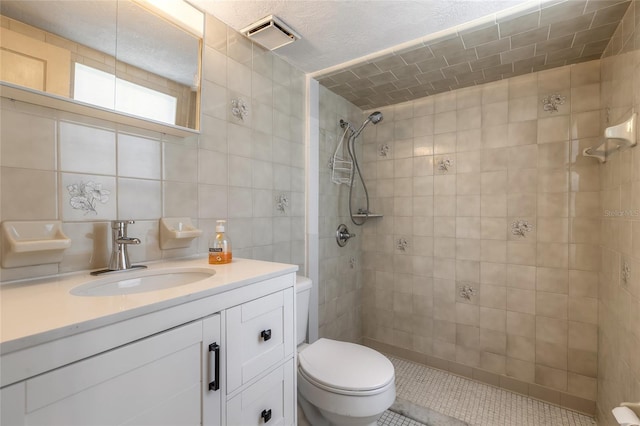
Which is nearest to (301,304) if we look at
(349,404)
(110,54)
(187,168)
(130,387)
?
(349,404)

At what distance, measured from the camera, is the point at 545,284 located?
1.86m

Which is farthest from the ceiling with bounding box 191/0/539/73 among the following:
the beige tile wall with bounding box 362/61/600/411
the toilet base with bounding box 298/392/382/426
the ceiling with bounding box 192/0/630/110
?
the toilet base with bounding box 298/392/382/426

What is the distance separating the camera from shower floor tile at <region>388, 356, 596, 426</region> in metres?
1.68

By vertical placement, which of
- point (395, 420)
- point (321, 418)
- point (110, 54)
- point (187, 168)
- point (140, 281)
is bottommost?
point (395, 420)

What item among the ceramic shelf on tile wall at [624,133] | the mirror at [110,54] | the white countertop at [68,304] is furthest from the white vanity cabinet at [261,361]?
the ceramic shelf on tile wall at [624,133]

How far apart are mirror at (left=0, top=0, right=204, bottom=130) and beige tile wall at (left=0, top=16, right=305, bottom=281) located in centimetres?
9

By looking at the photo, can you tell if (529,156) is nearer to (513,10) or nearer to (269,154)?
(513,10)

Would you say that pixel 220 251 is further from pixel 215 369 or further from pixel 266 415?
pixel 266 415

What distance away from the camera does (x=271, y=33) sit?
144cm

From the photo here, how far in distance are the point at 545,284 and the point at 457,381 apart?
0.88m

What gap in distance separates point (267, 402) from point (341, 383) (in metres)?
0.41

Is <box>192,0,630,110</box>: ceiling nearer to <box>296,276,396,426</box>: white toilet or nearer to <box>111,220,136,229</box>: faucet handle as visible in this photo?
<box>111,220,136,229</box>: faucet handle

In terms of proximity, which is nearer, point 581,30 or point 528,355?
point 581,30

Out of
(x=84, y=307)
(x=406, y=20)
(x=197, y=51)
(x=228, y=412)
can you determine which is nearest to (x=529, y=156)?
(x=406, y=20)
